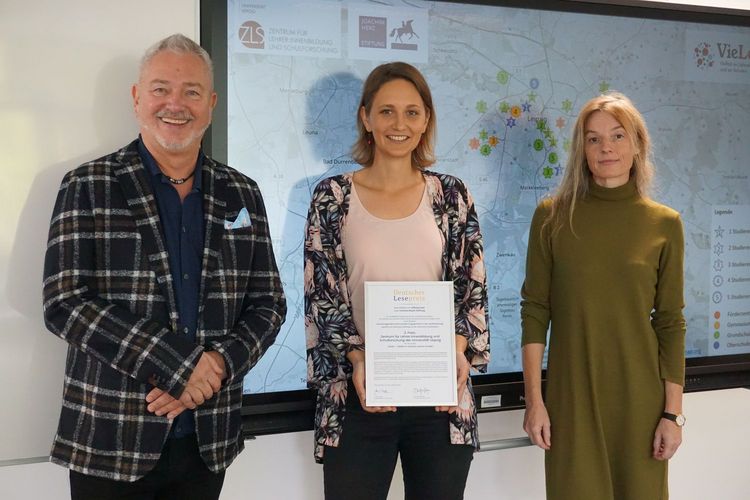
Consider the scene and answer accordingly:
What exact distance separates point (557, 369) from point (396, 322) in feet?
2.04

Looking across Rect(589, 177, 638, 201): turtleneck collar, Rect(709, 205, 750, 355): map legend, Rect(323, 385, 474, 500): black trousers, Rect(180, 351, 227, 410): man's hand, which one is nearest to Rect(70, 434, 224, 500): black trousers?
Rect(180, 351, 227, 410): man's hand

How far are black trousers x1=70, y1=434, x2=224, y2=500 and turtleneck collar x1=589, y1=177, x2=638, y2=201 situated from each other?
1.40m

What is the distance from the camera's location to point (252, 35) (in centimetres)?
231

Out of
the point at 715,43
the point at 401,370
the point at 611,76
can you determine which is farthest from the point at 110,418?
the point at 715,43

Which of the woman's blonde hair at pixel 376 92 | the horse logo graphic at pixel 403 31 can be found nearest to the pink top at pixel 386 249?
the woman's blonde hair at pixel 376 92

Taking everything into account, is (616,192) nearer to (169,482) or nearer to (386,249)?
(386,249)

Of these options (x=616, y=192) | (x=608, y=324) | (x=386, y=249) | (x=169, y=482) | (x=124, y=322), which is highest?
(x=616, y=192)

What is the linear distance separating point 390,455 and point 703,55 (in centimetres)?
213

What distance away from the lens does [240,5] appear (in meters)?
2.28

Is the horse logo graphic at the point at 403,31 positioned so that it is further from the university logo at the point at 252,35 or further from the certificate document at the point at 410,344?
the certificate document at the point at 410,344

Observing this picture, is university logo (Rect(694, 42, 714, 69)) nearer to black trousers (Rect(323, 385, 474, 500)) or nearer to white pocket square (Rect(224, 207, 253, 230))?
black trousers (Rect(323, 385, 474, 500))

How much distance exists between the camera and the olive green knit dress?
2166 millimetres

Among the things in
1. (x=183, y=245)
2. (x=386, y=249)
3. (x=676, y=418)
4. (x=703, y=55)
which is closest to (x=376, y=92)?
(x=386, y=249)

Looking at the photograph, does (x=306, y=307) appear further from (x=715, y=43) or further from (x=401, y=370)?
(x=715, y=43)
